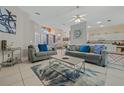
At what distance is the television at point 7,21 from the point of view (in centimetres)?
360

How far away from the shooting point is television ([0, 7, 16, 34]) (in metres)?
3.60

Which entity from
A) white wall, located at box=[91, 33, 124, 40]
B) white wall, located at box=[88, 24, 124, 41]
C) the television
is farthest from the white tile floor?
white wall, located at box=[88, 24, 124, 41]

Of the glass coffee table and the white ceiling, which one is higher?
the white ceiling

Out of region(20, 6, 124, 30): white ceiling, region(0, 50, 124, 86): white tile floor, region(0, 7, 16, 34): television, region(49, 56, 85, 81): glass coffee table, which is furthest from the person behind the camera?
region(20, 6, 124, 30): white ceiling

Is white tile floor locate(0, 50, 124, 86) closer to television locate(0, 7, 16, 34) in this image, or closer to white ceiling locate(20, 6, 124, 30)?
television locate(0, 7, 16, 34)

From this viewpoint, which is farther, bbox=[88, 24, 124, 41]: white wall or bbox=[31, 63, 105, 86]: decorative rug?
bbox=[88, 24, 124, 41]: white wall

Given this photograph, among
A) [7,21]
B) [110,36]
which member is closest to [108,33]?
[110,36]

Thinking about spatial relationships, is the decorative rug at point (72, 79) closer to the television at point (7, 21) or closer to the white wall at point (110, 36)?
the television at point (7, 21)

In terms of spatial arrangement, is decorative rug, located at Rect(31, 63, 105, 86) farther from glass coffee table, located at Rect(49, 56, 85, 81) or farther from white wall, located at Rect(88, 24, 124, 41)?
white wall, located at Rect(88, 24, 124, 41)

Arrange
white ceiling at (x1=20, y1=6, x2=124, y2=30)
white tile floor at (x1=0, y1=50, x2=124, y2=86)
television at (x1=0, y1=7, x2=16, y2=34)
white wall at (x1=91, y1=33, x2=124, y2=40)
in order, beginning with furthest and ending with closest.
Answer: white wall at (x1=91, y1=33, x2=124, y2=40)
white ceiling at (x1=20, y1=6, x2=124, y2=30)
television at (x1=0, y1=7, x2=16, y2=34)
white tile floor at (x1=0, y1=50, x2=124, y2=86)

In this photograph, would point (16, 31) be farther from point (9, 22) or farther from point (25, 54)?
point (25, 54)

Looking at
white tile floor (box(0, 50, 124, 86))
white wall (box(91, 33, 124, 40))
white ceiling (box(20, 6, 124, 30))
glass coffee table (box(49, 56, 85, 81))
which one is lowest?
white tile floor (box(0, 50, 124, 86))

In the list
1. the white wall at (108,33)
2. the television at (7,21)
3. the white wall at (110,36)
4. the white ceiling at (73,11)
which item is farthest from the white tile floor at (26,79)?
the white wall at (108,33)
